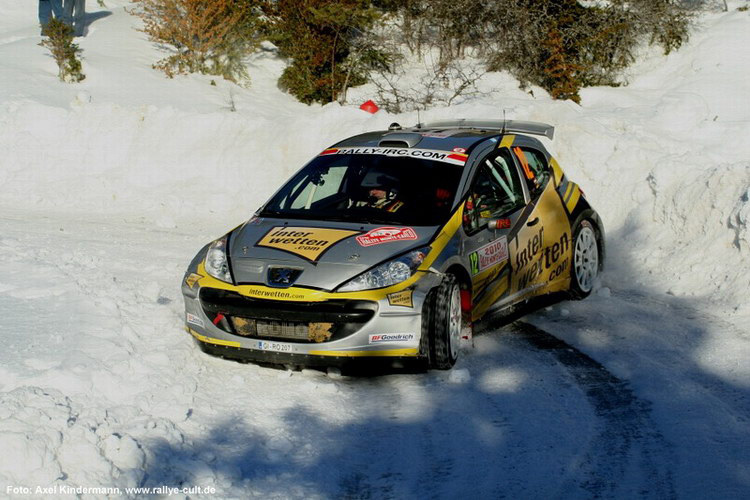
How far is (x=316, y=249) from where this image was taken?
6.96 meters

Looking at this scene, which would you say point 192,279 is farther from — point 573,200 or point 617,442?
point 573,200

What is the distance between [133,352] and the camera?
23.2 feet

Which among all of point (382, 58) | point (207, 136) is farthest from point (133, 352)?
point (382, 58)

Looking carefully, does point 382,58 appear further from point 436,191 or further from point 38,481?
point 38,481

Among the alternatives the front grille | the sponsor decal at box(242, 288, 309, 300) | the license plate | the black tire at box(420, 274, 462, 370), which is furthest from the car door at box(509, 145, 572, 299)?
the license plate

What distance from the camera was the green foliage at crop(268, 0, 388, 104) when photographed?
1994 cm

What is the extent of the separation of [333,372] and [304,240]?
0.97 meters

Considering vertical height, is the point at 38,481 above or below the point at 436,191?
below

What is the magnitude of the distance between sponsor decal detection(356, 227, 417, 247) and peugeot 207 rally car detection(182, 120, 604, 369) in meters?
0.01

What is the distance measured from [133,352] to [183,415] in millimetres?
1290

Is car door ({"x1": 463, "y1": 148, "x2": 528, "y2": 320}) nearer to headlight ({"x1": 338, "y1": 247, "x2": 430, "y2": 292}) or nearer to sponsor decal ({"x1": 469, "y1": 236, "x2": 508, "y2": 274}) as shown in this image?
sponsor decal ({"x1": 469, "y1": 236, "x2": 508, "y2": 274})

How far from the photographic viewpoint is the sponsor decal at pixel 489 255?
744 cm

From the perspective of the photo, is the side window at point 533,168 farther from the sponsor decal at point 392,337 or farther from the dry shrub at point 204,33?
the dry shrub at point 204,33

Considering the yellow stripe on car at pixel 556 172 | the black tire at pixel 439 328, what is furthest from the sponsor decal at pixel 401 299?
the yellow stripe on car at pixel 556 172
